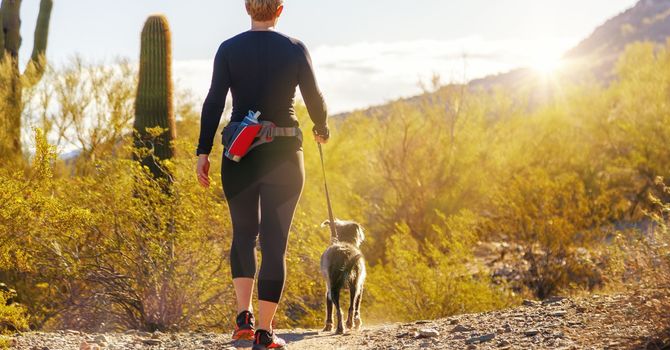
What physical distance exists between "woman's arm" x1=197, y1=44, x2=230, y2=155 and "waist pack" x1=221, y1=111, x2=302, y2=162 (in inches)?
6.6

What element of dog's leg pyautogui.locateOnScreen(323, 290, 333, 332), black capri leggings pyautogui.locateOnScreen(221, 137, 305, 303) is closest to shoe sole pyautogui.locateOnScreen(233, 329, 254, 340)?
black capri leggings pyautogui.locateOnScreen(221, 137, 305, 303)

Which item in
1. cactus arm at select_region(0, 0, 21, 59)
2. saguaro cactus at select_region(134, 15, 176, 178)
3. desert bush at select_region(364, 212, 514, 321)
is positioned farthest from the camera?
cactus arm at select_region(0, 0, 21, 59)

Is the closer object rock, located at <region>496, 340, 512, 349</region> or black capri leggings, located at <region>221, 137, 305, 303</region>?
black capri leggings, located at <region>221, 137, 305, 303</region>

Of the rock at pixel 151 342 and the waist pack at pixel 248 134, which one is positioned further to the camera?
the rock at pixel 151 342

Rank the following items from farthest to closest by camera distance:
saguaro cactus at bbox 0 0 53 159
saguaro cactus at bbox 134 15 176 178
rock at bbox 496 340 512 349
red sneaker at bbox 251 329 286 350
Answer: saguaro cactus at bbox 0 0 53 159
saguaro cactus at bbox 134 15 176 178
rock at bbox 496 340 512 349
red sneaker at bbox 251 329 286 350

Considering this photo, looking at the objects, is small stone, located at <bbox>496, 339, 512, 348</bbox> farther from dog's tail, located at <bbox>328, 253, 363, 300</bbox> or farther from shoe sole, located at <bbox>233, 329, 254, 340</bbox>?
dog's tail, located at <bbox>328, 253, 363, 300</bbox>

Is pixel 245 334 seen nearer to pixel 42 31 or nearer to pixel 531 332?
pixel 531 332

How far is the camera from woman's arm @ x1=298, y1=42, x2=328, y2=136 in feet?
15.8

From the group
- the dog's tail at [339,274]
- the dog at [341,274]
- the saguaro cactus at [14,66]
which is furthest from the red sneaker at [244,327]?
the saguaro cactus at [14,66]

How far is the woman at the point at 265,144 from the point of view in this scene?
4.74 metres

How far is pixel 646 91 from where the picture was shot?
25062mm

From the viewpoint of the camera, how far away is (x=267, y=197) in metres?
4.77

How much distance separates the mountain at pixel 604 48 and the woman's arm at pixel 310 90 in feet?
278

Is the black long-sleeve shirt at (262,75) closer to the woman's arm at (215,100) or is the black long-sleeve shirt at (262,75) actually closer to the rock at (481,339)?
the woman's arm at (215,100)
